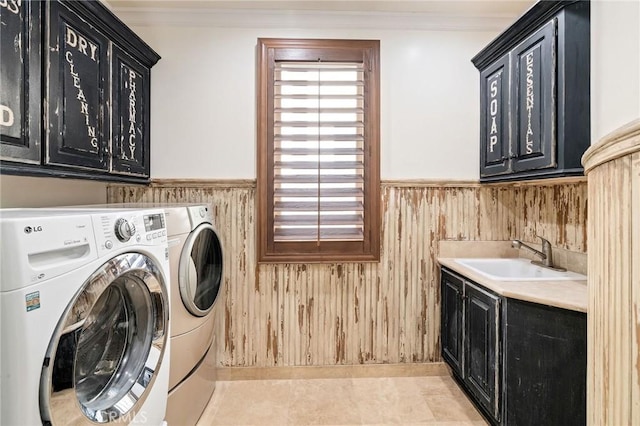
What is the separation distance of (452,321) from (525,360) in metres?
0.66

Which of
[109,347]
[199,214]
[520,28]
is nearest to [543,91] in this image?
[520,28]

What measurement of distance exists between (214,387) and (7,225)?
1885 millimetres

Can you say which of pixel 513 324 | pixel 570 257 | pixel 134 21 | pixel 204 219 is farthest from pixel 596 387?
pixel 134 21

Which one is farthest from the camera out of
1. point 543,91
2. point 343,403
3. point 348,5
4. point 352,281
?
point 352,281

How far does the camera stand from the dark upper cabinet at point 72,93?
4.24 feet

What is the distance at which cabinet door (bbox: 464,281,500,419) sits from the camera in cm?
169

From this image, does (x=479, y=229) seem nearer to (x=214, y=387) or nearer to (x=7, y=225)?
(x=214, y=387)

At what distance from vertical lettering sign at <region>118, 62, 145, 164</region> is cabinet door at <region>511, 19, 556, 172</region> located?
2344 mm

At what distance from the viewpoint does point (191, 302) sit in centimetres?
173

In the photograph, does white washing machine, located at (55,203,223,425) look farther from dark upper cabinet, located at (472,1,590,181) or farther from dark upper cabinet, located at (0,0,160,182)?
dark upper cabinet, located at (472,1,590,181)

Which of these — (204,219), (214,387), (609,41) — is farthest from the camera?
(214,387)

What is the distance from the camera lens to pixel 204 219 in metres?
1.94

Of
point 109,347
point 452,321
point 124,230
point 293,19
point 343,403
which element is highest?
point 293,19

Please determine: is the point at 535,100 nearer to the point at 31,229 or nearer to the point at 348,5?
the point at 348,5
